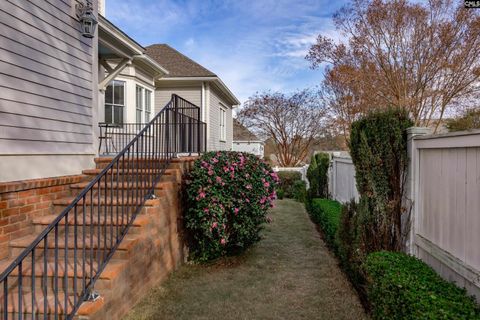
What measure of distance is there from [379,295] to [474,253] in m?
0.87

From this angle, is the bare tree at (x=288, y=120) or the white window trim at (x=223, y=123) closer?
the white window trim at (x=223, y=123)

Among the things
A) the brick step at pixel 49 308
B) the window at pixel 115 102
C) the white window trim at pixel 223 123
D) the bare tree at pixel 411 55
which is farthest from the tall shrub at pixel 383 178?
the white window trim at pixel 223 123

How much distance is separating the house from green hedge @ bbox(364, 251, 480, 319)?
2.39 metres

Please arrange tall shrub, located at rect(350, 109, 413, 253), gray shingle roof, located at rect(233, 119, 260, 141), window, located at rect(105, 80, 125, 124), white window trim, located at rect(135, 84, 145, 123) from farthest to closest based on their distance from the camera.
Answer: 1. gray shingle roof, located at rect(233, 119, 260, 141)
2. white window trim, located at rect(135, 84, 145, 123)
3. window, located at rect(105, 80, 125, 124)
4. tall shrub, located at rect(350, 109, 413, 253)

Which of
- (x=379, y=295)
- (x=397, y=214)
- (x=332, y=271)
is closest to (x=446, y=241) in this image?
(x=379, y=295)

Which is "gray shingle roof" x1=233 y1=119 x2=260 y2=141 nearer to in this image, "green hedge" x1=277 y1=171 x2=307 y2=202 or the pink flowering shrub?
"green hedge" x1=277 y1=171 x2=307 y2=202

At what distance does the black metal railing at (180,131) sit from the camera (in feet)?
19.0

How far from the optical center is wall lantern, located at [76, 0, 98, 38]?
4965mm

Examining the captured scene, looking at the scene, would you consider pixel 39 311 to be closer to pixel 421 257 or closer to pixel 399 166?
pixel 421 257

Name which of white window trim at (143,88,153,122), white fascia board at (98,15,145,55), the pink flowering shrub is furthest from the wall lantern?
white window trim at (143,88,153,122)

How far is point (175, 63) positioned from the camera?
499 inches

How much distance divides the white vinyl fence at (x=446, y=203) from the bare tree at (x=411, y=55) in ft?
31.7

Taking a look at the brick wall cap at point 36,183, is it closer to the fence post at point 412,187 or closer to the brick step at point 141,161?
the brick step at point 141,161

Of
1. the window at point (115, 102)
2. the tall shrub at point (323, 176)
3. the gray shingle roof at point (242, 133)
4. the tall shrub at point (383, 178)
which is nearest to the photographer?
the tall shrub at point (383, 178)
